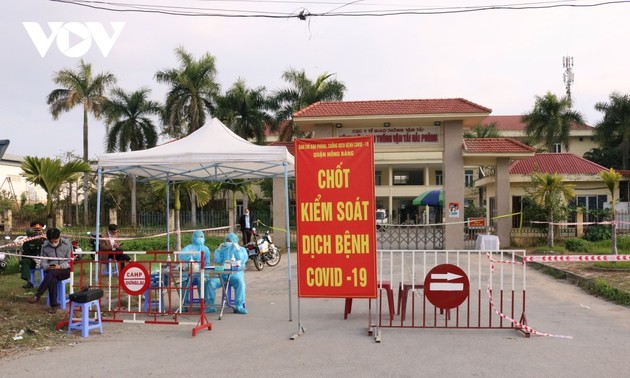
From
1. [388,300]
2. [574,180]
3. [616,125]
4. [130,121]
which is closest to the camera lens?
→ [388,300]

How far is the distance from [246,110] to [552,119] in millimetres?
26716

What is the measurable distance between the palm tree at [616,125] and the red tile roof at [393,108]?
35360 millimetres

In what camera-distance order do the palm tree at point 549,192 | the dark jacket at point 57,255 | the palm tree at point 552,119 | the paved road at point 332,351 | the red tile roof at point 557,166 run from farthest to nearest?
the palm tree at point 552,119 → the red tile roof at point 557,166 → the palm tree at point 549,192 → the dark jacket at point 57,255 → the paved road at point 332,351

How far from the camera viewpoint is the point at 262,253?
15938 mm

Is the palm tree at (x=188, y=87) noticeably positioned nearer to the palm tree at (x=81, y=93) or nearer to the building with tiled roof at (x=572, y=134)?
the palm tree at (x=81, y=93)

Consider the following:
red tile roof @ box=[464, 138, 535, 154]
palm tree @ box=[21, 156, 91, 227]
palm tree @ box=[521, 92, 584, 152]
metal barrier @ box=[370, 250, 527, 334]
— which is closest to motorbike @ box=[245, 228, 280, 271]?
palm tree @ box=[21, 156, 91, 227]

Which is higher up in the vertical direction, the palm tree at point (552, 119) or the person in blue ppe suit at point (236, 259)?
the palm tree at point (552, 119)

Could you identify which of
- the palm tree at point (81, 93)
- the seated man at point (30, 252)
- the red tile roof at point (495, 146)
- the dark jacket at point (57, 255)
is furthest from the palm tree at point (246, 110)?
the dark jacket at point (57, 255)

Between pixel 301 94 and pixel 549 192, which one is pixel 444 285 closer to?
pixel 549 192

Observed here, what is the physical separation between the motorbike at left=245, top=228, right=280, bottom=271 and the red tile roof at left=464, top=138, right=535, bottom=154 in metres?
8.85

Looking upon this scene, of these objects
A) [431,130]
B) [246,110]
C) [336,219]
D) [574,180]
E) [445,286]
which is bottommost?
[445,286]

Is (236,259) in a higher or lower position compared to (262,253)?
higher

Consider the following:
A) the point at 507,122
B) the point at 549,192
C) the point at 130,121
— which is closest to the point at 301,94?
the point at 130,121

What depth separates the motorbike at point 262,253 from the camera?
15.5 meters
